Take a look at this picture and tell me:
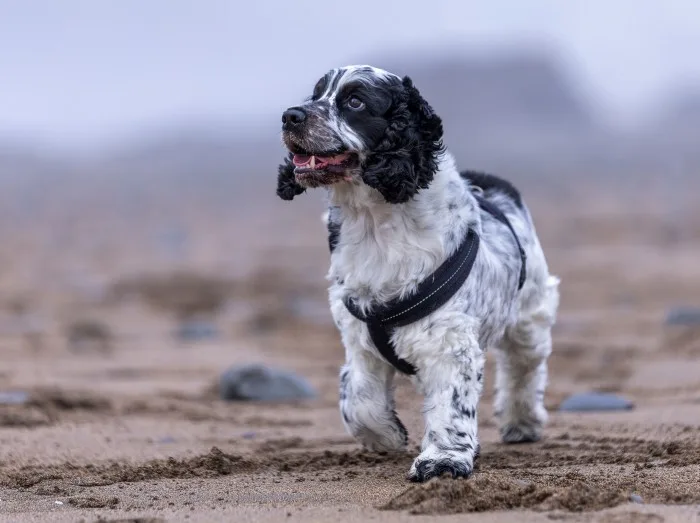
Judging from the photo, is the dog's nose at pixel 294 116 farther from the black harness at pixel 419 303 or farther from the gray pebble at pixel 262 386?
the gray pebble at pixel 262 386

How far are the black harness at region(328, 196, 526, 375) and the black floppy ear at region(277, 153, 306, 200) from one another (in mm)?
650

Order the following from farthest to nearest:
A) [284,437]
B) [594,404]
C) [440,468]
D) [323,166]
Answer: [594,404]
[284,437]
[323,166]
[440,468]

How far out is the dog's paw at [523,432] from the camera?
7566mm

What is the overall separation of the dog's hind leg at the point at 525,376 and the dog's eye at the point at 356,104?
2.14 metres

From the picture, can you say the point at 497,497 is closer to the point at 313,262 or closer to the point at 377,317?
the point at 377,317

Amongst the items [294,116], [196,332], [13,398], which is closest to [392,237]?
[294,116]

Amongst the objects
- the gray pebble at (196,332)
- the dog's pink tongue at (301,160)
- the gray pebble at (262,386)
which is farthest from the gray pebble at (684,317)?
the dog's pink tongue at (301,160)

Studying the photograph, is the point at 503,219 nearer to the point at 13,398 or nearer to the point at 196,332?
the point at 13,398

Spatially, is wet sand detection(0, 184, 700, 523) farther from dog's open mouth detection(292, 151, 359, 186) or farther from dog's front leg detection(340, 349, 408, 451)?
dog's open mouth detection(292, 151, 359, 186)

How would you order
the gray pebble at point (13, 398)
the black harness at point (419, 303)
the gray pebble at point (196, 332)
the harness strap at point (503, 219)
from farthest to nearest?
the gray pebble at point (196, 332) → the gray pebble at point (13, 398) → the harness strap at point (503, 219) → the black harness at point (419, 303)

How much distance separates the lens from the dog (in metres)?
5.80

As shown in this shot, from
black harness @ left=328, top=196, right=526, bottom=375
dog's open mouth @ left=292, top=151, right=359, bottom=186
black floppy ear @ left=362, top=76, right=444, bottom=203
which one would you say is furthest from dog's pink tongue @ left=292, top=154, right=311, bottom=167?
black harness @ left=328, top=196, right=526, bottom=375

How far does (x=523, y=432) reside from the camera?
7.58 meters

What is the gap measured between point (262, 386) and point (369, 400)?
16.1 ft
